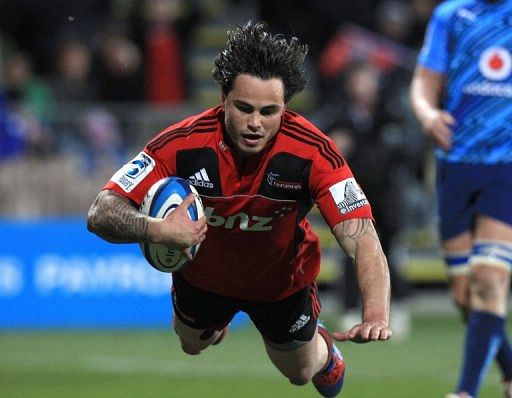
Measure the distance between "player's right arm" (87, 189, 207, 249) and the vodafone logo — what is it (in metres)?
2.86

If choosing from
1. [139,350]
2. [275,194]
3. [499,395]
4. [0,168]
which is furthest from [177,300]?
[0,168]

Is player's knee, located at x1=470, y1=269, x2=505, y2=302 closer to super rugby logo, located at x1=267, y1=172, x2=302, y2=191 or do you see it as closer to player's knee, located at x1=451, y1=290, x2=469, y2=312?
player's knee, located at x1=451, y1=290, x2=469, y2=312

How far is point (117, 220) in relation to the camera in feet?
20.4

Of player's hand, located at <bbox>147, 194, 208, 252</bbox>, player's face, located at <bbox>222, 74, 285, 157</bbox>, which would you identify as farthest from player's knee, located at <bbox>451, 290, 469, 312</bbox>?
player's hand, located at <bbox>147, 194, 208, 252</bbox>

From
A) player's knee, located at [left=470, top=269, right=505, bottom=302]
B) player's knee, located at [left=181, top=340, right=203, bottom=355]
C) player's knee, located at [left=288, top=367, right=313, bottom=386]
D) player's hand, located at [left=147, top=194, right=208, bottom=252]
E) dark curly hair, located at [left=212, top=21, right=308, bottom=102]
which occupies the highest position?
dark curly hair, located at [left=212, top=21, right=308, bottom=102]

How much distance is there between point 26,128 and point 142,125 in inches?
53.2

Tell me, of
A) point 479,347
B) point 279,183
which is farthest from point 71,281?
point 279,183

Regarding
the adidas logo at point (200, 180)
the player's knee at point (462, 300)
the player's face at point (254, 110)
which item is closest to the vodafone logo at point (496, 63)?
the player's knee at point (462, 300)

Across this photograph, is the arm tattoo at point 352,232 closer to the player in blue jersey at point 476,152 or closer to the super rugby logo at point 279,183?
the super rugby logo at point 279,183

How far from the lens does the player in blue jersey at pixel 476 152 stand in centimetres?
812

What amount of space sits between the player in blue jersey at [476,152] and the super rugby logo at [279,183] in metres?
2.03

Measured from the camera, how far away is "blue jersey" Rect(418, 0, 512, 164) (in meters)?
8.34

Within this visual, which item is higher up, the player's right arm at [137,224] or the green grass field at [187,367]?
the player's right arm at [137,224]

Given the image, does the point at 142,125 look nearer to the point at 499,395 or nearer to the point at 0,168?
the point at 0,168
